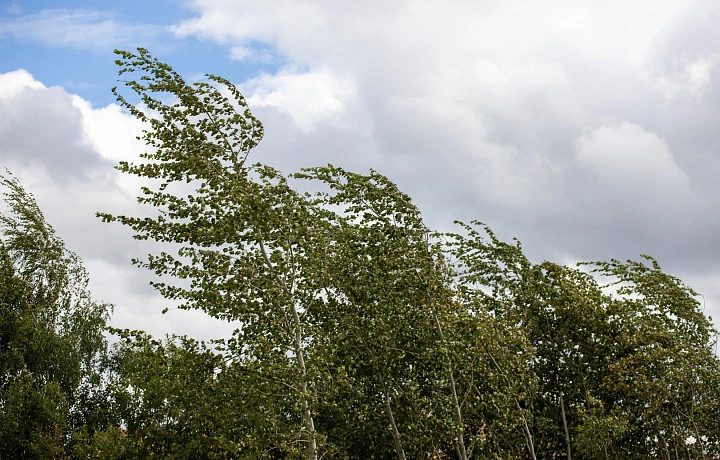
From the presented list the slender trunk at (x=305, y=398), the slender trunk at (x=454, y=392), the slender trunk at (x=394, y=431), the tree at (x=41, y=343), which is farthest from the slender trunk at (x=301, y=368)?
the tree at (x=41, y=343)

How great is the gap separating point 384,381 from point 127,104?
625 cm

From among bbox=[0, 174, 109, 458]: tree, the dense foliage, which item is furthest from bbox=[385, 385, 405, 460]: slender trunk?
bbox=[0, 174, 109, 458]: tree

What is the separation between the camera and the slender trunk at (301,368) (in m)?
9.66

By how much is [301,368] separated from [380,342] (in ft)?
6.63

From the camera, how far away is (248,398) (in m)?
9.73

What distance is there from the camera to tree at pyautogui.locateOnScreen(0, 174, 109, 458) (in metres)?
A: 19.5

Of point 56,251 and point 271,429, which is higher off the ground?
point 56,251

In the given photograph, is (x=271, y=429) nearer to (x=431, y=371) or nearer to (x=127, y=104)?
(x=431, y=371)

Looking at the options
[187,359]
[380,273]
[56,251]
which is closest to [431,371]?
[380,273]

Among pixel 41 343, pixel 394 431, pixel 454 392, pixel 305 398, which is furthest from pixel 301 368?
pixel 41 343

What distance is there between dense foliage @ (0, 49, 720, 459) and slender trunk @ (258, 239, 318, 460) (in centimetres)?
2

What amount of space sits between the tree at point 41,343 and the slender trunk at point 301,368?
12428mm

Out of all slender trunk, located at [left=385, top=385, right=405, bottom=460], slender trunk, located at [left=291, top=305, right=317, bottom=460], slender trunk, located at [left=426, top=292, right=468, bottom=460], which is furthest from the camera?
slender trunk, located at [left=385, top=385, right=405, bottom=460]

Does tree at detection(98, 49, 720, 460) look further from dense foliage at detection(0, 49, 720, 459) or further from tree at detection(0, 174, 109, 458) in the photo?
tree at detection(0, 174, 109, 458)
